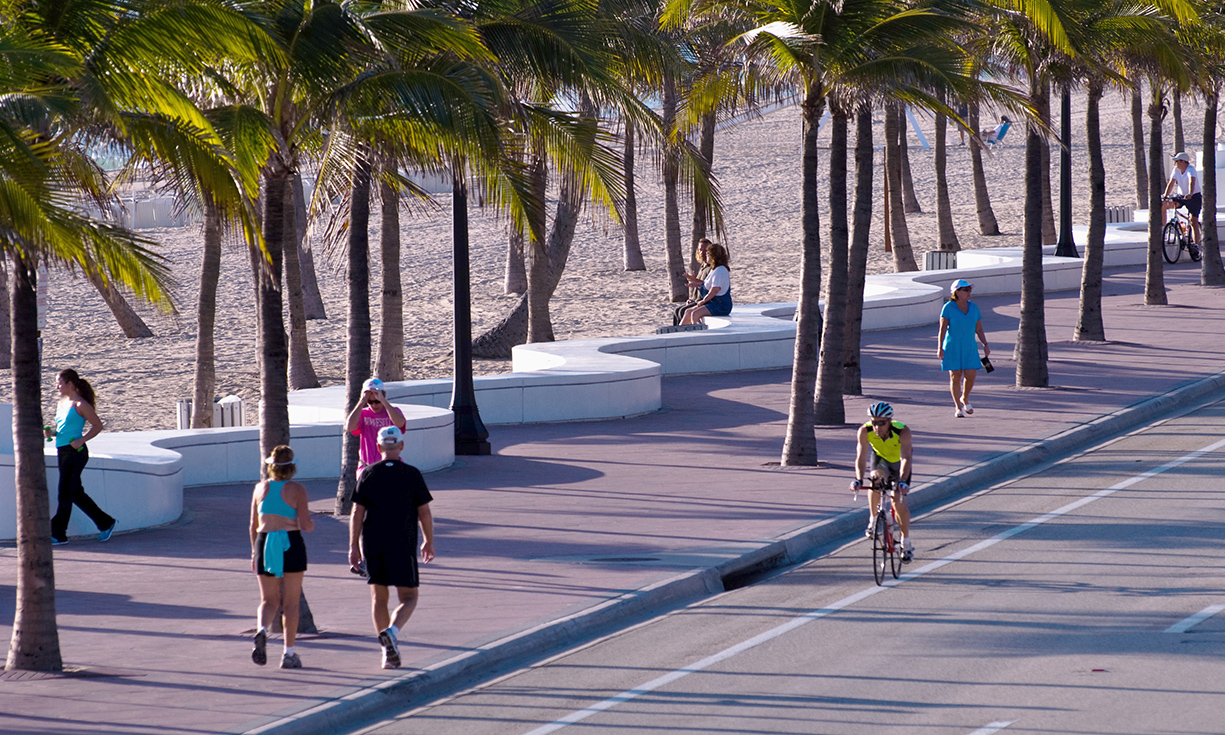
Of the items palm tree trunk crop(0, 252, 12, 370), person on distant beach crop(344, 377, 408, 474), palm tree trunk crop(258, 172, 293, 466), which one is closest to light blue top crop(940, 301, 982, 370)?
person on distant beach crop(344, 377, 408, 474)

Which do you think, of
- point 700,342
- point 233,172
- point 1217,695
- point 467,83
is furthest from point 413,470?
point 700,342

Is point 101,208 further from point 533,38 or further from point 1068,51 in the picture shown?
point 1068,51

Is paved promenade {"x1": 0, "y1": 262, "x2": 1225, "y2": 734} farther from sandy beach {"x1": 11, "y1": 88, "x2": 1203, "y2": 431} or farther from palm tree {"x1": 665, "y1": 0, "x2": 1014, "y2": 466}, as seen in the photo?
sandy beach {"x1": 11, "y1": 88, "x2": 1203, "y2": 431}

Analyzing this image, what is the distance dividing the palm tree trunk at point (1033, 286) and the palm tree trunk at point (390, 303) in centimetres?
949

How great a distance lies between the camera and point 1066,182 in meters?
26.9

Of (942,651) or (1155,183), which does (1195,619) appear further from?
(1155,183)

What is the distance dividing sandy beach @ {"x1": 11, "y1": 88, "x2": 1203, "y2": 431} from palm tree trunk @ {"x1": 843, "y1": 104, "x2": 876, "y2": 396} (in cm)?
199

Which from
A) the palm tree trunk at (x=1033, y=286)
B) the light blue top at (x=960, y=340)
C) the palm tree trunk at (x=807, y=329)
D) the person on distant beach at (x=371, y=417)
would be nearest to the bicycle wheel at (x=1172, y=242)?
the palm tree trunk at (x=1033, y=286)

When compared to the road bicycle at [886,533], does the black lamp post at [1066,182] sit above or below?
above

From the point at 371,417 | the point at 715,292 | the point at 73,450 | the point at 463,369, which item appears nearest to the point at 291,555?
the point at 371,417

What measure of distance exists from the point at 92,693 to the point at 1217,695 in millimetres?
6897

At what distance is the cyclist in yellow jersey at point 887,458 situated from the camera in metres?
12.2

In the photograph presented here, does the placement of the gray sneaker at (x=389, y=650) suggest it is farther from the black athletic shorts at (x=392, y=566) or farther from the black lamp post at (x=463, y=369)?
the black lamp post at (x=463, y=369)

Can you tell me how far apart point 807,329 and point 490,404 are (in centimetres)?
558
